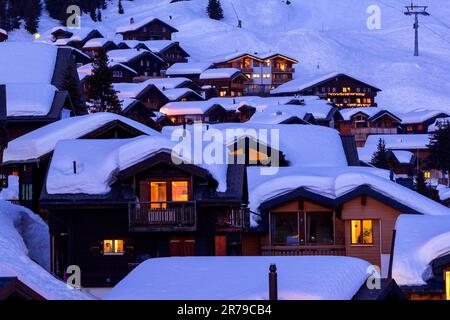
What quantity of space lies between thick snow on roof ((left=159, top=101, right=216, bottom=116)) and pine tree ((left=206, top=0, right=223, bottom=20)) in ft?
251

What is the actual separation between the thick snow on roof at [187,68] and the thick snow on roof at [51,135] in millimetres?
86126

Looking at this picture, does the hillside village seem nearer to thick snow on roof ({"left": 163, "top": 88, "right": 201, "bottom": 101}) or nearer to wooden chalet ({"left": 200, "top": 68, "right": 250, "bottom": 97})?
thick snow on roof ({"left": 163, "top": 88, "right": 201, "bottom": 101})

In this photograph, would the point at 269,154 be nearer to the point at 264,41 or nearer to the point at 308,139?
the point at 308,139

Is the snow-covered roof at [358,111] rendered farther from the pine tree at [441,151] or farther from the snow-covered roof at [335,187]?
the snow-covered roof at [335,187]

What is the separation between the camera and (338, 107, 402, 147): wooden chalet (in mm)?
102062

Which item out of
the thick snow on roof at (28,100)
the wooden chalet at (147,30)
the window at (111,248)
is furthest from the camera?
the wooden chalet at (147,30)

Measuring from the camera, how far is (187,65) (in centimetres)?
12394

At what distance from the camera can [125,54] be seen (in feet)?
390

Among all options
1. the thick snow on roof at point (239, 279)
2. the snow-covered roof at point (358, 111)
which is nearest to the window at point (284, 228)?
the thick snow on roof at point (239, 279)

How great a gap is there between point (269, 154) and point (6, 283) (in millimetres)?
24852

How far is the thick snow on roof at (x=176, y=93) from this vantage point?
103 m

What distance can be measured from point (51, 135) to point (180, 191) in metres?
8.07

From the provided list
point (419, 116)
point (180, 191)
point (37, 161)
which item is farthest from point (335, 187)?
point (419, 116)

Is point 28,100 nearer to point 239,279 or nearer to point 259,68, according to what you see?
point 239,279
